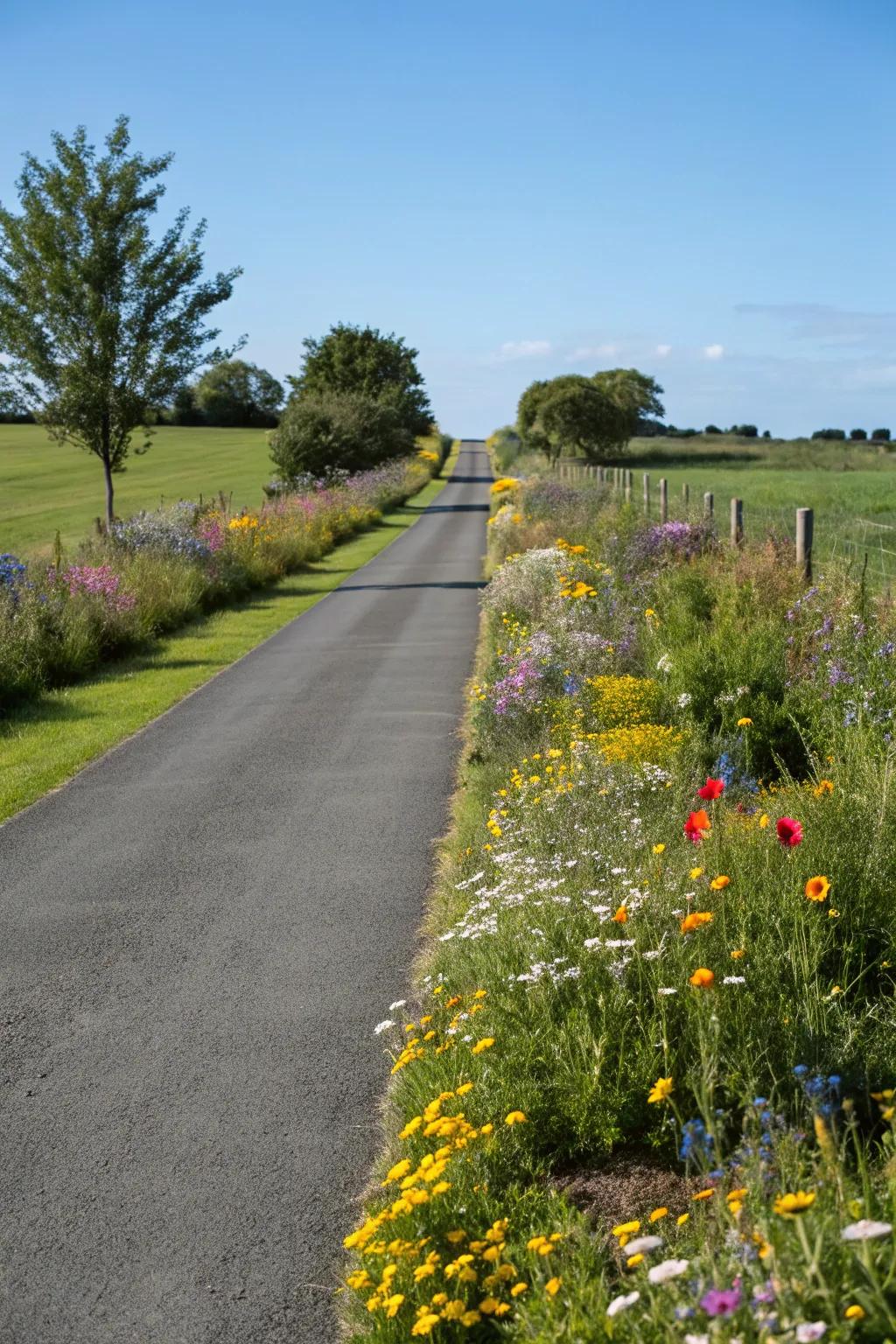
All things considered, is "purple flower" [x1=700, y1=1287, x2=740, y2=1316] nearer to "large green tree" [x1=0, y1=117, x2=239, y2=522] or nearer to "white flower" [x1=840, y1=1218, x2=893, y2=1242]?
"white flower" [x1=840, y1=1218, x2=893, y2=1242]

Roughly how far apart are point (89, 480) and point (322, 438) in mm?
26300

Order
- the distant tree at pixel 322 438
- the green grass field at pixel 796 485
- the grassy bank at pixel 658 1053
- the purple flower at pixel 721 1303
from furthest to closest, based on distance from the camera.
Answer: the distant tree at pixel 322 438 < the green grass field at pixel 796 485 < the grassy bank at pixel 658 1053 < the purple flower at pixel 721 1303

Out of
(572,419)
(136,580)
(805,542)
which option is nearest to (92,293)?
(136,580)

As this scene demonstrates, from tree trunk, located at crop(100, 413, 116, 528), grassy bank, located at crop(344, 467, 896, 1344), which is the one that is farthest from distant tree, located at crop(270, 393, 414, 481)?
grassy bank, located at crop(344, 467, 896, 1344)

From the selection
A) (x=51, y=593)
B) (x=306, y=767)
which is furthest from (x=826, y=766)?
(x=51, y=593)

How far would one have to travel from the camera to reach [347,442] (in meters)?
44.9

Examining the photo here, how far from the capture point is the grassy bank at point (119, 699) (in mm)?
10586

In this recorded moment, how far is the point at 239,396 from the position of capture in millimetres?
129250

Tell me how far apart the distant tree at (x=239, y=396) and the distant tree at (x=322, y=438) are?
65.8m

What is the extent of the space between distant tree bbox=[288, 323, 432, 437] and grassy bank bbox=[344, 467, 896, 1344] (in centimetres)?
5634

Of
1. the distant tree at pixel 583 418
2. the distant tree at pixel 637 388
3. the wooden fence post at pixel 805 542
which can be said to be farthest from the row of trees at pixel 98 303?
the distant tree at pixel 637 388

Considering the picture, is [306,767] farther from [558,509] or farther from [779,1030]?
[558,509]

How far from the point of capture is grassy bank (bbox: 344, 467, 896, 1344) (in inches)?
109

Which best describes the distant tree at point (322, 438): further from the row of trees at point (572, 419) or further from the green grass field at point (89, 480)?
the row of trees at point (572, 419)
